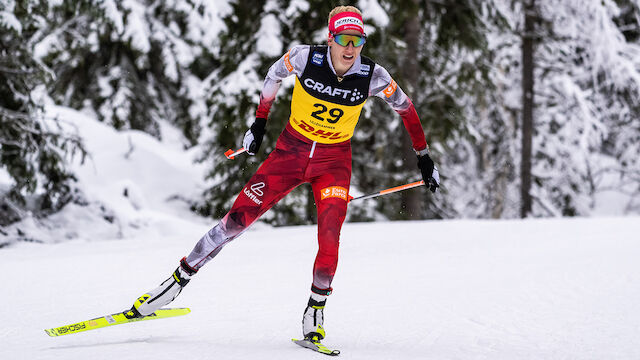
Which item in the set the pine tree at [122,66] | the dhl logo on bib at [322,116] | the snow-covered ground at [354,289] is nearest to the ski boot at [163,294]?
the snow-covered ground at [354,289]

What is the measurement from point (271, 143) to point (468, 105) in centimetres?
994

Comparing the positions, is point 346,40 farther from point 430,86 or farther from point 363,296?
point 430,86

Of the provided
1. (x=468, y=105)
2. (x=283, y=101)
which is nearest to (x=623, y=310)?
(x=283, y=101)

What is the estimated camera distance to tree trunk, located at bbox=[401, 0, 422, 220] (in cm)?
1201

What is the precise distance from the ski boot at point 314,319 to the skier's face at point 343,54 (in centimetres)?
147

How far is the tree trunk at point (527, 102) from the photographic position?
14.6 meters

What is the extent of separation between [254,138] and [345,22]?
98 centimetres

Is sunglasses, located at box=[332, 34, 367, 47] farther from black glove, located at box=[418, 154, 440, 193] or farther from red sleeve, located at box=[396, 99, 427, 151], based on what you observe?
black glove, located at box=[418, 154, 440, 193]

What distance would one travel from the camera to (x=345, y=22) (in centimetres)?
388

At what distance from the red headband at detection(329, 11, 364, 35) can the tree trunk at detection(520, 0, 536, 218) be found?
37.9ft

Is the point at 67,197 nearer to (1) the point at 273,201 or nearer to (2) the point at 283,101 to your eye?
(2) the point at 283,101

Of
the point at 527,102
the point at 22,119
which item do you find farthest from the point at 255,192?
the point at 527,102

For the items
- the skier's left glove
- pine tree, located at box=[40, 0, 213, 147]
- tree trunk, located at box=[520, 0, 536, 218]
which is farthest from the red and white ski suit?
tree trunk, located at box=[520, 0, 536, 218]

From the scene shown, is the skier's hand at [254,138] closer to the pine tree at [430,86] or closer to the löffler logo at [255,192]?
the löffler logo at [255,192]
